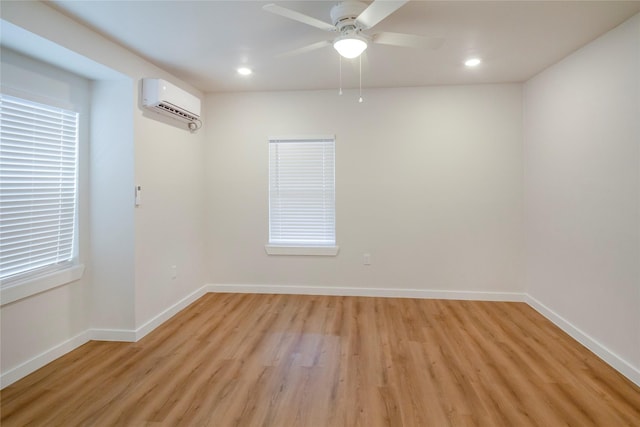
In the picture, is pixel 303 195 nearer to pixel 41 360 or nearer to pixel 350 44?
pixel 350 44

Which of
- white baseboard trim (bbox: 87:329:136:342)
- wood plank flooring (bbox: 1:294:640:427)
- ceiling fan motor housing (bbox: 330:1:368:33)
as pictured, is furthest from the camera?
white baseboard trim (bbox: 87:329:136:342)

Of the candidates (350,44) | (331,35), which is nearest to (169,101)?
(331,35)

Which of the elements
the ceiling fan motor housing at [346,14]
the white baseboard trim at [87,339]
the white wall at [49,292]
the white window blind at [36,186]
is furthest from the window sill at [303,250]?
the ceiling fan motor housing at [346,14]

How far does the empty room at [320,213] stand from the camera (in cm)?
211

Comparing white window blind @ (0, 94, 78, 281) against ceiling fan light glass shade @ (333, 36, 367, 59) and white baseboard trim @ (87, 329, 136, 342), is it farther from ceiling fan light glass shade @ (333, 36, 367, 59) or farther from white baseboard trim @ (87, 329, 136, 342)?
ceiling fan light glass shade @ (333, 36, 367, 59)

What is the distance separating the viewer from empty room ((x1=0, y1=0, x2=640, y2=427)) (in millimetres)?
2109

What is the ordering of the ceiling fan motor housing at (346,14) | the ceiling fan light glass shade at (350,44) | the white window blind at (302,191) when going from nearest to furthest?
the ceiling fan motor housing at (346,14) → the ceiling fan light glass shade at (350,44) → the white window blind at (302,191)

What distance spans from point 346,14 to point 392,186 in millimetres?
2235

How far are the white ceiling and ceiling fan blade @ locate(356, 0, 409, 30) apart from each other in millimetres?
327

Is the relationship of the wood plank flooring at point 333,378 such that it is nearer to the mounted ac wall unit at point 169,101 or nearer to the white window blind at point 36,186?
the white window blind at point 36,186

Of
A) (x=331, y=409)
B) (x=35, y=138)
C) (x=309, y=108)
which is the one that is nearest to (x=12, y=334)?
(x=35, y=138)

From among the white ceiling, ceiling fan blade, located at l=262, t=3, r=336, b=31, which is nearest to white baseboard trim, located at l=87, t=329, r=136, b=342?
the white ceiling

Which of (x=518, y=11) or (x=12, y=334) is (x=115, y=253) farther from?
(x=518, y=11)

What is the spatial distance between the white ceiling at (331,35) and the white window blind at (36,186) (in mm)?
809
